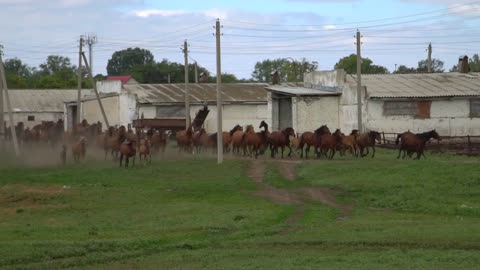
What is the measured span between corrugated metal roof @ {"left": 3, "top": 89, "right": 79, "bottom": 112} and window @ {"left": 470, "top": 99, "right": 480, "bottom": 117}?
43.7 m

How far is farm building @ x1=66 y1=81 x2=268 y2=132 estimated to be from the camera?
70.8m

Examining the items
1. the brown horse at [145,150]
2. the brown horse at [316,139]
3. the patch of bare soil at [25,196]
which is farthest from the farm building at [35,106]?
the patch of bare soil at [25,196]

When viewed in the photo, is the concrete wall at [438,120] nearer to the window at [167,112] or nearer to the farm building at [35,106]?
the window at [167,112]

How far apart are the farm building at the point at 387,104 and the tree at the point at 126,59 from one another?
93.7m

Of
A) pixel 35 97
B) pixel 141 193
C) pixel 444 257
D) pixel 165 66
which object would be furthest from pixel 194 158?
pixel 165 66

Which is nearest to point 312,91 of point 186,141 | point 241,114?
point 241,114

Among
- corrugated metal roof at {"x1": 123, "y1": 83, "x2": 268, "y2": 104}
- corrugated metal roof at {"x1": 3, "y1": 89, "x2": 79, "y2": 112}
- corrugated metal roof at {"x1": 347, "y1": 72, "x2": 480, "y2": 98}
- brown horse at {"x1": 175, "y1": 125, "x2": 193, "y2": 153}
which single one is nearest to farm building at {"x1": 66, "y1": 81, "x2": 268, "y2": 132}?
corrugated metal roof at {"x1": 123, "y1": 83, "x2": 268, "y2": 104}

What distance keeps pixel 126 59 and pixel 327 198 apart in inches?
5205

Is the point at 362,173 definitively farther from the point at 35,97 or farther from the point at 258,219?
the point at 35,97

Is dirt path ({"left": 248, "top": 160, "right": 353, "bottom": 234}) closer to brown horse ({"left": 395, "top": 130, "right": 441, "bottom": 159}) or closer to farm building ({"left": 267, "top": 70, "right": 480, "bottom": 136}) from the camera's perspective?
brown horse ({"left": 395, "top": 130, "right": 441, "bottom": 159})

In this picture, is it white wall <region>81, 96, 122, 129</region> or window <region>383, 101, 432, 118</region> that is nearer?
window <region>383, 101, 432, 118</region>

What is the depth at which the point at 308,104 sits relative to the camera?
61.1 metres

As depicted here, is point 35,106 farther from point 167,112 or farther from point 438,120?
point 438,120

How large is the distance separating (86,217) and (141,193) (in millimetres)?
5446
